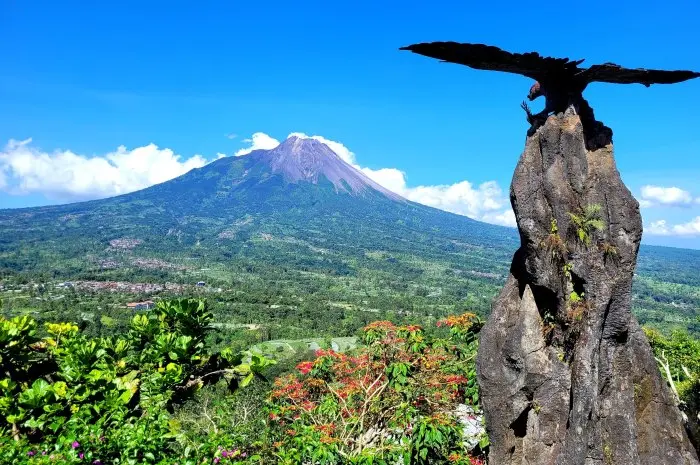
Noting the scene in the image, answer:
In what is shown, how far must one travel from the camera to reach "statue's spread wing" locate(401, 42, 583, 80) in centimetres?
427

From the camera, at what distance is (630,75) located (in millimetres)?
4570

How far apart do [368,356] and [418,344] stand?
52.9 inches

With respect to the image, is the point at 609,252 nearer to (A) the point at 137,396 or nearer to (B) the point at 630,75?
(B) the point at 630,75

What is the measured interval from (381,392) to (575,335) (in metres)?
4.09

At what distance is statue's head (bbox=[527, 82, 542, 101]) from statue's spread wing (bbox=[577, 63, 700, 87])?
405 millimetres

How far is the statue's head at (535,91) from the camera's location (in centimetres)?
474

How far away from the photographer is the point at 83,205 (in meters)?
168

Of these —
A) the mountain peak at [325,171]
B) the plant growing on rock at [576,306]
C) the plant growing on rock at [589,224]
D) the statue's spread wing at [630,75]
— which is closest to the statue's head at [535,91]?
the statue's spread wing at [630,75]

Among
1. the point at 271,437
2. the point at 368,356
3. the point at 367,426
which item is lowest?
the point at 271,437

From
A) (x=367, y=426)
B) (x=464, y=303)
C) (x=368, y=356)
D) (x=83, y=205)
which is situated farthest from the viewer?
(x=83, y=205)

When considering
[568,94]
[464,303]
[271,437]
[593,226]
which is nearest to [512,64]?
[568,94]

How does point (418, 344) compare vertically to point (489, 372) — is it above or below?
below

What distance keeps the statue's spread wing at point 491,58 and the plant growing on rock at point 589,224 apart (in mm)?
1458

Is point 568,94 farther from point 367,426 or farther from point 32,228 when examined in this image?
point 32,228
